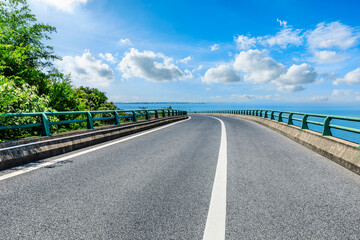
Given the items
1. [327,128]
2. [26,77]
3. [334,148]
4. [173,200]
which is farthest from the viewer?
[26,77]

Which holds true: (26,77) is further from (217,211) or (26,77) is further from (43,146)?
(217,211)

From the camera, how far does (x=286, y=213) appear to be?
10.0ft

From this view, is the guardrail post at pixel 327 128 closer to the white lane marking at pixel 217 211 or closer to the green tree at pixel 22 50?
the white lane marking at pixel 217 211

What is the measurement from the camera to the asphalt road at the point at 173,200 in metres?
2.61

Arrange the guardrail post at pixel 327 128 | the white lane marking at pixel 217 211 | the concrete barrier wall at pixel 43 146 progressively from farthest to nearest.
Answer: the guardrail post at pixel 327 128 < the concrete barrier wall at pixel 43 146 < the white lane marking at pixel 217 211

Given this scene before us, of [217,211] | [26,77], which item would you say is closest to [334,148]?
[217,211]

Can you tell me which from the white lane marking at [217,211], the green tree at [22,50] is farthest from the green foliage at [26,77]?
the white lane marking at [217,211]

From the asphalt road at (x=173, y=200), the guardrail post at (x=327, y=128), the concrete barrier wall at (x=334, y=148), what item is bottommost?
the asphalt road at (x=173, y=200)

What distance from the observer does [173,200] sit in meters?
3.46

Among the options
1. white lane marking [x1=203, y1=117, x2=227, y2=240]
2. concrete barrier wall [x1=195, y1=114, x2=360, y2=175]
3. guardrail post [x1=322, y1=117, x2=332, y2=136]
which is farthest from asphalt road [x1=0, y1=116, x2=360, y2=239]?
guardrail post [x1=322, y1=117, x2=332, y2=136]

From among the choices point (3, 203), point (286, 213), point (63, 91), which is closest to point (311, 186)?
point (286, 213)

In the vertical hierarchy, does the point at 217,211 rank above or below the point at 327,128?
below

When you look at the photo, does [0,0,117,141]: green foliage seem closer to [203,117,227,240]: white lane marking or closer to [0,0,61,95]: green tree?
[0,0,61,95]: green tree

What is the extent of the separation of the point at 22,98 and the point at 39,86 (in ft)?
16.6
